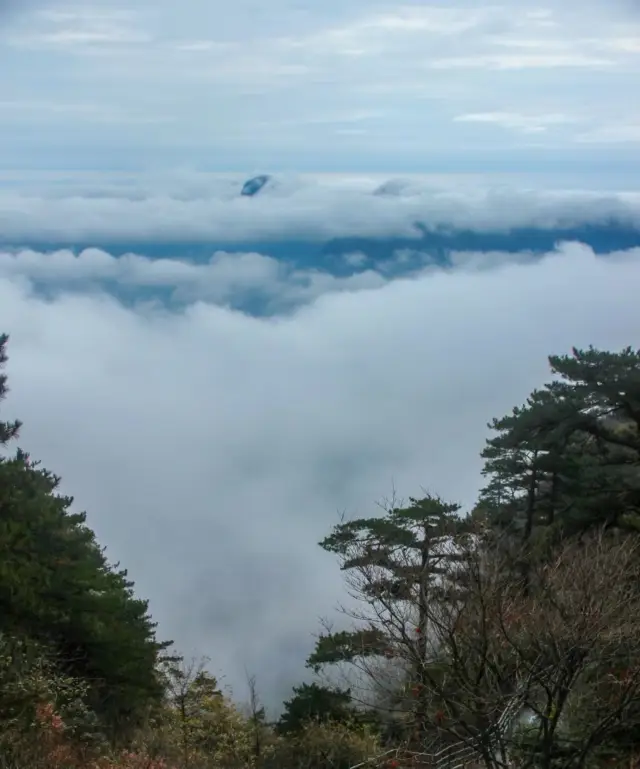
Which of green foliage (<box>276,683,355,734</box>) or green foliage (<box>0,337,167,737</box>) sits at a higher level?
green foliage (<box>0,337,167,737</box>)

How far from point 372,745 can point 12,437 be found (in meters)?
8.71

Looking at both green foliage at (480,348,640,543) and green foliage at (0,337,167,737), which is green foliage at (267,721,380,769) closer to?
→ green foliage at (0,337,167,737)

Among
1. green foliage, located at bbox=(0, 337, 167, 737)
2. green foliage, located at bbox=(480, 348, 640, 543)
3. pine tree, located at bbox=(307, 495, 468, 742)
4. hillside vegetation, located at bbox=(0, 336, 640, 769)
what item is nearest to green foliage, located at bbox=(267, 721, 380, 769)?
hillside vegetation, located at bbox=(0, 336, 640, 769)

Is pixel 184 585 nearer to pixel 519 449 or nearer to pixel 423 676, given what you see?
pixel 519 449

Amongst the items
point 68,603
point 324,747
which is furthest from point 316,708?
point 68,603

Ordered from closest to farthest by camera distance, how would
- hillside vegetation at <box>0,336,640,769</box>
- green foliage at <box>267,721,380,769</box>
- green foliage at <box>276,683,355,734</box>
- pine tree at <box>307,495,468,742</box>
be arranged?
1. hillside vegetation at <box>0,336,640,769</box>
2. pine tree at <box>307,495,468,742</box>
3. green foliage at <box>267,721,380,769</box>
4. green foliage at <box>276,683,355,734</box>

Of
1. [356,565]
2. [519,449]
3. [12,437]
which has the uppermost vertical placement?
[12,437]

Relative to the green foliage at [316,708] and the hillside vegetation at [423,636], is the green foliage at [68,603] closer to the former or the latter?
the hillside vegetation at [423,636]

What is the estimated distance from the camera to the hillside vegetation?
715 centimetres

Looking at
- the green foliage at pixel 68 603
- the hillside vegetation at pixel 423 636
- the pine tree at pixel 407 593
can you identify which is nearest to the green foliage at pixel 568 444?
the hillside vegetation at pixel 423 636

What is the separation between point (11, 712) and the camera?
8711mm

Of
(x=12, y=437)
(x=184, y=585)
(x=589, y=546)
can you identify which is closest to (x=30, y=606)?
(x=12, y=437)

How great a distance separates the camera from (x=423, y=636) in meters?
7.79

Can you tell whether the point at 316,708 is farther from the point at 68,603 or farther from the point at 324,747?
the point at 68,603
